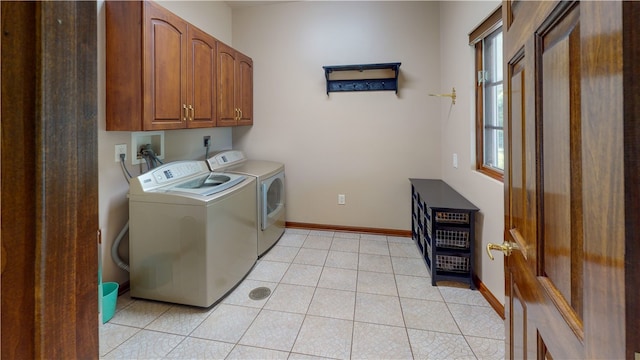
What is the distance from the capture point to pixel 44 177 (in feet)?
1.13

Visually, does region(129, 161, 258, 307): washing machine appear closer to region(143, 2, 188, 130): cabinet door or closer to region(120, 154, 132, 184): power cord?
region(120, 154, 132, 184): power cord

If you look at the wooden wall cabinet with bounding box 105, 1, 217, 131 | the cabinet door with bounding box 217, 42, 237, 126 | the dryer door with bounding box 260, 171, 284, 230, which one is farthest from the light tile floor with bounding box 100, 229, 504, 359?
the cabinet door with bounding box 217, 42, 237, 126

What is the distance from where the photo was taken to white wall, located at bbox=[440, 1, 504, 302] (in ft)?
6.59

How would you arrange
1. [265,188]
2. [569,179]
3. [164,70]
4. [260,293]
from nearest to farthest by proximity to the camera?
1. [569,179]
2. [164,70]
3. [260,293]
4. [265,188]

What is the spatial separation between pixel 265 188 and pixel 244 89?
1262mm

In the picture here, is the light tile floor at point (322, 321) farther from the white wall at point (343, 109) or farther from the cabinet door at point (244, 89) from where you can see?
the cabinet door at point (244, 89)

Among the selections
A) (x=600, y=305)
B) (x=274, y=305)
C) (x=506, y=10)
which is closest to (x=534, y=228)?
(x=600, y=305)

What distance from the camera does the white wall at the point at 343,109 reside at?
332 cm

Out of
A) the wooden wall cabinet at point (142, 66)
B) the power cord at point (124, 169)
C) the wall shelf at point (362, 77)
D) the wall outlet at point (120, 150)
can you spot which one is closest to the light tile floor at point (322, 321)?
the power cord at point (124, 169)

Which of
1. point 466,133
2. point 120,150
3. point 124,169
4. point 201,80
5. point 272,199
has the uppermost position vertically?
point 201,80

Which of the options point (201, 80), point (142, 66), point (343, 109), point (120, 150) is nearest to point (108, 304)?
point (120, 150)

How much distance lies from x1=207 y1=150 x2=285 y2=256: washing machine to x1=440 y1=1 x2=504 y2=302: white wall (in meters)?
1.79

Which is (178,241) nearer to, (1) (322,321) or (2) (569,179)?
(1) (322,321)

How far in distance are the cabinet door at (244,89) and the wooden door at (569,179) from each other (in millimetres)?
2764
